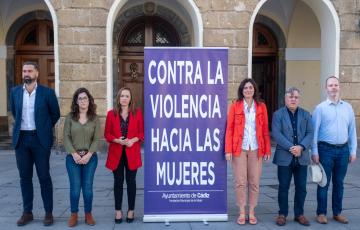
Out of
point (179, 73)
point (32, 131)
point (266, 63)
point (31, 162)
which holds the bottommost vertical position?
point (31, 162)

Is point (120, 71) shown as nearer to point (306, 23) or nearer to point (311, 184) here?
point (306, 23)

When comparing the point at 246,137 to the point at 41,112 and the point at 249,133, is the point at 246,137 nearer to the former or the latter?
the point at 249,133

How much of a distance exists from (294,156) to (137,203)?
2.40 metres

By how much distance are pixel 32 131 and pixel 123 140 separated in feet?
3.57

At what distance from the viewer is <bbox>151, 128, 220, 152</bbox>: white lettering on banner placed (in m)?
5.15

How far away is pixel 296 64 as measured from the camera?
13.4 m

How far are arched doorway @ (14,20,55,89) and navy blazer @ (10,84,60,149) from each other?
8.18m

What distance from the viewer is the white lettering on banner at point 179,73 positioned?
5.09 metres

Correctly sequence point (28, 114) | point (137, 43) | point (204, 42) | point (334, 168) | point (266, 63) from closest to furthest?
point (28, 114) → point (334, 168) → point (204, 42) → point (137, 43) → point (266, 63)

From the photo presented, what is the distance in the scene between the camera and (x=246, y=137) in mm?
5047

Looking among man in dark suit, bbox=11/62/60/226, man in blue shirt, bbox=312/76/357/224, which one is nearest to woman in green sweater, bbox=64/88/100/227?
man in dark suit, bbox=11/62/60/226

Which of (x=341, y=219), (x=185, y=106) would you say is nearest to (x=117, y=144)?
(x=185, y=106)

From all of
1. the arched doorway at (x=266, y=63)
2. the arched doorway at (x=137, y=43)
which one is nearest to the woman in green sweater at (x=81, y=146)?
the arched doorway at (x=137, y=43)

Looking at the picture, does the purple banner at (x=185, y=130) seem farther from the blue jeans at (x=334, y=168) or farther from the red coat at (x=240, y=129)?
the blue jeans at (x=334, y=168)
